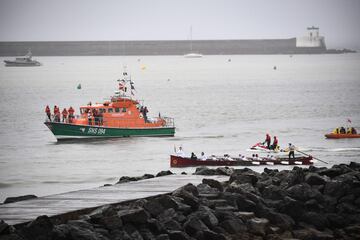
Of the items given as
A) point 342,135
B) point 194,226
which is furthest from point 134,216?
point 342,135

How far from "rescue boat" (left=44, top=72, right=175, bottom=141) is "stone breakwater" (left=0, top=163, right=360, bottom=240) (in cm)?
2478

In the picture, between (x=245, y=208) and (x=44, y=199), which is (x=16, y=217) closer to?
(x=44, y=199)

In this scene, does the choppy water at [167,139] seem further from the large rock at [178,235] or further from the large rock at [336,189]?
the large rock at [178,235]

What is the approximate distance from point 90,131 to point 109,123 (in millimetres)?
1062

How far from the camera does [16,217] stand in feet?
62.6

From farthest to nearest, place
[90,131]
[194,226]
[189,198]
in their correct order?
[90,131], [189,198], [194,226]

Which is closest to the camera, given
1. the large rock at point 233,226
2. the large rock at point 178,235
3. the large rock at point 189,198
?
the large rock at point 178,235

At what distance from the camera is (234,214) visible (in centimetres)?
2098

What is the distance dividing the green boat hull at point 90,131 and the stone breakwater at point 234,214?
25000mm

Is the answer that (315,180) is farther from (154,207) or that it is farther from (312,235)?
(154,207)

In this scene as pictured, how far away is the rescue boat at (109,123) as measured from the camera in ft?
161

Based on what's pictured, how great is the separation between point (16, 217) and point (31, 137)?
3449 centimetres

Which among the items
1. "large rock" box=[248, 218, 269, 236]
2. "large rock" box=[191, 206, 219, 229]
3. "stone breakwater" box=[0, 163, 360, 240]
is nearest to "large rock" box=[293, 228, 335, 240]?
"stone breakwater" box=[0, 163, 360, 240]

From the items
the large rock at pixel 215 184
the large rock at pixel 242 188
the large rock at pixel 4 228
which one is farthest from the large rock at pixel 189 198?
the large rock at pixel 4 228
